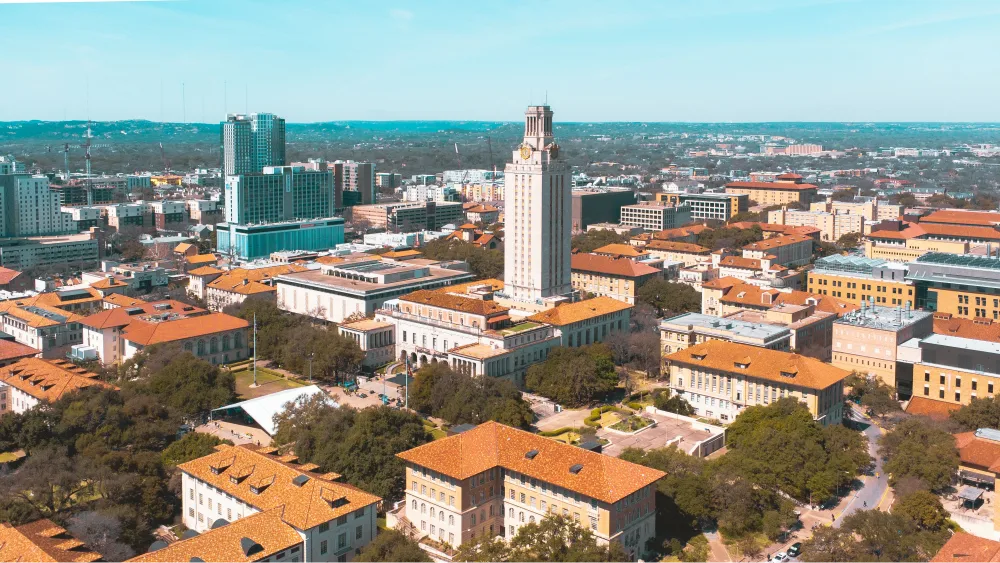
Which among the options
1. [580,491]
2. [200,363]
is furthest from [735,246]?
[580,491]

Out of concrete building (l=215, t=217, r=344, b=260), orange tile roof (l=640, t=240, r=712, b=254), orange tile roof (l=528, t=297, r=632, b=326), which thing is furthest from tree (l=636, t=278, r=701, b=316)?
concrete building (l=215, t=217, r=344, b=260)

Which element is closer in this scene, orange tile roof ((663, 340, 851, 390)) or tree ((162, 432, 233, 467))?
tree ((162, 432, 233, 467))

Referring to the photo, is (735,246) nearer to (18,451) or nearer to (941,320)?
(941,320)

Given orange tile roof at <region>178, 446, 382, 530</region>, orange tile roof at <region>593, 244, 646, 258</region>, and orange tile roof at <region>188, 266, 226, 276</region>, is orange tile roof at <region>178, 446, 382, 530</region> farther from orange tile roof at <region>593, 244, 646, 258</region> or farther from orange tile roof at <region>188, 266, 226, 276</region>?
orange tile roof at <region>593, 244, 646, 258</region>

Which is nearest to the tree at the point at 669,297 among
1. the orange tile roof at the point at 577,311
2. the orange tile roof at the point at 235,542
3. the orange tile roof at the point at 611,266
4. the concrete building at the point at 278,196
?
the orange tile roof at the point at 611,266

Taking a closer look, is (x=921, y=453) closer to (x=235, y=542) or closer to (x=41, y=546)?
(x=235, y=542)

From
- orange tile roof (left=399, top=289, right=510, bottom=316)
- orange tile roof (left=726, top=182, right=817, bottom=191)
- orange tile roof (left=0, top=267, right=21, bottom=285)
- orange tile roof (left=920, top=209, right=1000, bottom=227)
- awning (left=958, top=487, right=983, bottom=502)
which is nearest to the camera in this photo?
awning (left=958, top=487, right=983, bottom=502)

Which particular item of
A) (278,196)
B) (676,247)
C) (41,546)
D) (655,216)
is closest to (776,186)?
(655,216)
